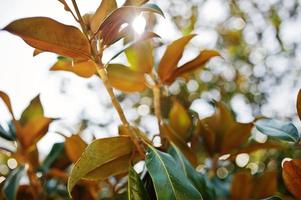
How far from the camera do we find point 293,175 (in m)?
0.73

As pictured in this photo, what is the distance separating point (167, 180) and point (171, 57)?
1.52ft

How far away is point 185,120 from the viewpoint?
124 centimetres

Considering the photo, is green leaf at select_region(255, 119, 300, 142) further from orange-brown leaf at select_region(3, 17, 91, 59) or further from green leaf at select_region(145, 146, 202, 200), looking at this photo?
orange-brown leaf at select_region(3, 17, 91, 59)

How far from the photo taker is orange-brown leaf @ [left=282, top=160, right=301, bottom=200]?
71 cm

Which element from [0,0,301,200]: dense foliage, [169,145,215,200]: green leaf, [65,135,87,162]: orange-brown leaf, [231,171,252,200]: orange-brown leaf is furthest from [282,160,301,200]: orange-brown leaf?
[65,135,87,162]: orange-brown leaf

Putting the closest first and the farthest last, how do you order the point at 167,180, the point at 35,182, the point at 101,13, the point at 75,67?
the point at 167,180, the point at 101,13, the point at 75,67, the point at 35,182

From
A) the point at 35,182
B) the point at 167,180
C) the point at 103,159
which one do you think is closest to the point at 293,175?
the point at 167,180

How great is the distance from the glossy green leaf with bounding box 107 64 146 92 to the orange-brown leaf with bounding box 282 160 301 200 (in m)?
Answer: 0.53

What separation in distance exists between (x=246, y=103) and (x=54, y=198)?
1.83 metres

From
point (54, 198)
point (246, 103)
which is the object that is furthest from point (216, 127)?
point (246, 103)

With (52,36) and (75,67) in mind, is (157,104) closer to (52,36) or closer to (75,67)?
(75,67)

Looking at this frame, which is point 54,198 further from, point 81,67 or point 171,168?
point 171,168

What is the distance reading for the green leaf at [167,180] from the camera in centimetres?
63

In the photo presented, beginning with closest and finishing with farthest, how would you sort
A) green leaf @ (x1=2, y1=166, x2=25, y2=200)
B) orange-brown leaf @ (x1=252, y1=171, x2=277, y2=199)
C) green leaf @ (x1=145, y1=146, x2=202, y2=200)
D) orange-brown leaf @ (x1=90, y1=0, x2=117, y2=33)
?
green leaf @ (x1=145, y1=146, x2=202, y2=200) → orange-brown leaf @ (x1=90, y1=0, x2=117, y2=33) → green leaf @ (x1=2, y1=166, x2=25, y2=200) → orange-brown leaf @ (x1=252, y1=171, x2=277, y2=199)
